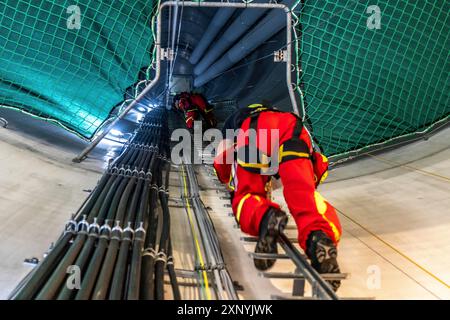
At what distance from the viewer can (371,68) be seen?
3668 millimetres

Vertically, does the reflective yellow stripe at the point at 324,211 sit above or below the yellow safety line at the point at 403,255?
above

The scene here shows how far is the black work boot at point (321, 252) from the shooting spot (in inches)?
68.2

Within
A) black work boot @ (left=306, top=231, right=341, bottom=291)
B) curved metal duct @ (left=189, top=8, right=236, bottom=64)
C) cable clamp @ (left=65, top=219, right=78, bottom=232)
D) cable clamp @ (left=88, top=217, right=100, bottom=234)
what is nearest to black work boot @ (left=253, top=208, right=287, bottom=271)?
black work boot @ (left=306, top=231, right=341, bottom=291)

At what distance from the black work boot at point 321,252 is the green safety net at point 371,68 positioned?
230cm

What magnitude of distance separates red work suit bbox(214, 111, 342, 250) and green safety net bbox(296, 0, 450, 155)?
1.66 metres

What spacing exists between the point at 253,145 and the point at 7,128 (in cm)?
238

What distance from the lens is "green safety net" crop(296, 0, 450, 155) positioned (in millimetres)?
3539

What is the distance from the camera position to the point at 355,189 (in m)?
3.34

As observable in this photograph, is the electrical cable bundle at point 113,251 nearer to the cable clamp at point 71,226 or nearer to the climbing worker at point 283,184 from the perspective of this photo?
the cable clamp at point 71,226

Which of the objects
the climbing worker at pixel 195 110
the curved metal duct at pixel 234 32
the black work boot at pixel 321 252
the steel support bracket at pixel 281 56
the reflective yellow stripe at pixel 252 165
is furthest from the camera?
the climbing worker at pixel 195 110

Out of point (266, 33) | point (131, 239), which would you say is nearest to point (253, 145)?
point (131, 239)

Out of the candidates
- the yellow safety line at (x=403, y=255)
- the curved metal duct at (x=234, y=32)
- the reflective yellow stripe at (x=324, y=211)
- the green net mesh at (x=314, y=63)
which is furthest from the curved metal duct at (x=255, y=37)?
the reflective yellow stripe at (x=324, y=211)

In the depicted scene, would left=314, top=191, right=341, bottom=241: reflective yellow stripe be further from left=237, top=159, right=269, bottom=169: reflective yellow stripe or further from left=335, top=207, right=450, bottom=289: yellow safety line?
left=335, top=207, right=450, bottom=289: yellow safety line
